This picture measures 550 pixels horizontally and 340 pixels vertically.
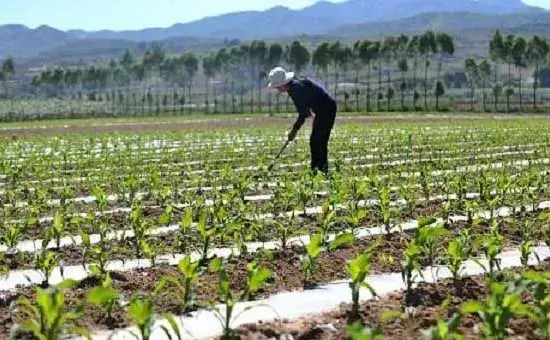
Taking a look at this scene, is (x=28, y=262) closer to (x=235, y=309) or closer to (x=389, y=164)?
(x=235, y=309)

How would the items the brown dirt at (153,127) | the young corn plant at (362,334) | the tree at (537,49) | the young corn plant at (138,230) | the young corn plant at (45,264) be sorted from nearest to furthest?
the young corn plant at (362,334) < the young corn plant at (45,264) < the young corn plant at (138,230) < the brown dirt at (153,127) < the tree at (537,49)

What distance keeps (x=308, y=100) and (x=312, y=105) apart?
152 mm

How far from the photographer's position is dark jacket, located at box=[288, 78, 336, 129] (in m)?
10.7

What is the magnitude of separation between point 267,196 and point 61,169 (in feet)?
18.2

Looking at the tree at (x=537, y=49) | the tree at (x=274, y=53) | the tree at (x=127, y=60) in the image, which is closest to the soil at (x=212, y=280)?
the tree at (x=537, y=49)

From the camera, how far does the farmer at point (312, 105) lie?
34.9 feet

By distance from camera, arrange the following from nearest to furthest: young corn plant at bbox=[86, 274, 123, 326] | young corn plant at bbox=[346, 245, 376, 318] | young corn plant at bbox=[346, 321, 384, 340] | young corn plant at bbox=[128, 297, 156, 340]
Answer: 1. young corn plant at bbox=[346, 321, 384, 340]
2. young corn plant at bbox=[128, 297, 156, 340]
3. young corn plant at bbox=[86, 274, 123, 326]
4. young corn plant at bbox=[346, 245, 376, 318]

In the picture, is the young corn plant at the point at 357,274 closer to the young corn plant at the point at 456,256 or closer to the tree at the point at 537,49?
the young corn plant at the point at 456,256

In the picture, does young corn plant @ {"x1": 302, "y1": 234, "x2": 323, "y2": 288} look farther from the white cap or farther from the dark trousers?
the dark trousers

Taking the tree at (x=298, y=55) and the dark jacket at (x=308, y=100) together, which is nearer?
the dark jacket at (x=308, y=100)

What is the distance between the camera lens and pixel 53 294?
12.3 feet

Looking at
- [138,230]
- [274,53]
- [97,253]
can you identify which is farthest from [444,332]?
[274,53]

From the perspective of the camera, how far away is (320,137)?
11.1 m

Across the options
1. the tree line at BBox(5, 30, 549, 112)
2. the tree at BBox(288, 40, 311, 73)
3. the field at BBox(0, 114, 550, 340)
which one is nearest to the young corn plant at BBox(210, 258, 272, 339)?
the field at BBox(0, 114, 550, 340)
